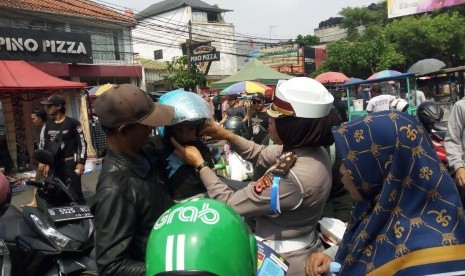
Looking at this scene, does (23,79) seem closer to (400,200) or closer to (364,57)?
(400,200)

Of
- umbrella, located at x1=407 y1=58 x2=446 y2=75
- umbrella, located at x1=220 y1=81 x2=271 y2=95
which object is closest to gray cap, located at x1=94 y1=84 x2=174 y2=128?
umbrella, located at x1=407 y1=58 x2=446 y2=75

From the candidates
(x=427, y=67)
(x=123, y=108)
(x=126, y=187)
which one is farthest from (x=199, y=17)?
(x=126, y=187)

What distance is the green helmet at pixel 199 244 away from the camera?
969 mm

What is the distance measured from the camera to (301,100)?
2.00 m

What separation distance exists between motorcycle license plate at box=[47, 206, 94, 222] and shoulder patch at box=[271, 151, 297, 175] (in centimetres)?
199

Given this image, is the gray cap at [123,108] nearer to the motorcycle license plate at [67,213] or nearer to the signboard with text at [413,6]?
the motorcycle license plate at [67,213]

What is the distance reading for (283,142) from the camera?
2.11m

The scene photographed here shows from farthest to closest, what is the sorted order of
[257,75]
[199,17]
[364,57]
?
1. [199,17]
2. [364,57]
3. [257,75]

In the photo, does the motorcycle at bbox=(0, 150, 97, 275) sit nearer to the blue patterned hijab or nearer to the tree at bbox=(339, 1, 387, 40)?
the blue patterned hijab

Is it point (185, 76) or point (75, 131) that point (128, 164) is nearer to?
point (75, 131)

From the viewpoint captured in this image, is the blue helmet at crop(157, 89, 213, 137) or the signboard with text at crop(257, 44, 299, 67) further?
the signboard with text at crop(257, 44, 299, 67)

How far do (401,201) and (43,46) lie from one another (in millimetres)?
15344

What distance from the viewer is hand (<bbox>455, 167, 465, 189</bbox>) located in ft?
11.4

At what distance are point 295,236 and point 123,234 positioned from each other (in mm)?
880
